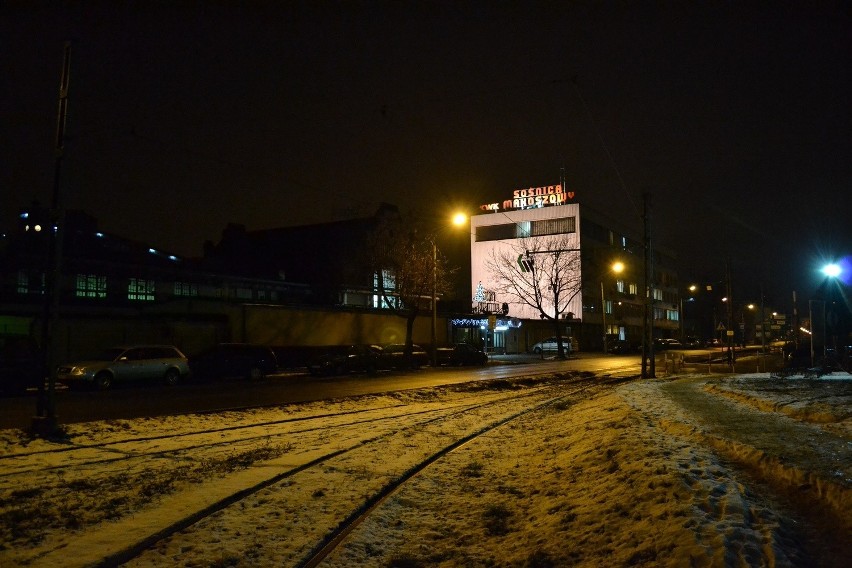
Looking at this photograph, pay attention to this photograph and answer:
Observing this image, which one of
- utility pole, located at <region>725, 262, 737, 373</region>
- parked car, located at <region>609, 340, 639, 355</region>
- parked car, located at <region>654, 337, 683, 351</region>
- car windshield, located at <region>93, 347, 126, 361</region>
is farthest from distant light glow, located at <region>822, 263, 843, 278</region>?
parked car, located at <region>654, 337, 683, 351</region>

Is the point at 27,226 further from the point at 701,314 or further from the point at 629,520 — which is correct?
the point at 701,314

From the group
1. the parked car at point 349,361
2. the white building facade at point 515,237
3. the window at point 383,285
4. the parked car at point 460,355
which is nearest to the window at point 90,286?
the parked car at point 349,361

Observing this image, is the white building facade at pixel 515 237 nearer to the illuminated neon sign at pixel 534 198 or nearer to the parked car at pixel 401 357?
the illuminated neon sign at pixel 534 198

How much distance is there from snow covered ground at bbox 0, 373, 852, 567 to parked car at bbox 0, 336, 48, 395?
1019 centimetres

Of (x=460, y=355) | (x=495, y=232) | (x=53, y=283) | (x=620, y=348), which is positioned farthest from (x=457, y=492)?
(x=495, y=232)

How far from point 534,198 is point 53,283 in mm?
76721

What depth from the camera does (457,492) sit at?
343 inches

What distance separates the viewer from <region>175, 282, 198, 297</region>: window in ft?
146

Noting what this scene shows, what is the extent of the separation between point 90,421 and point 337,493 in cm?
935

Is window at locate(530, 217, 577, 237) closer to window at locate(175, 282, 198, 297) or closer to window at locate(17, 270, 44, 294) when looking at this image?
window at locate(175, 282, 198, 297)

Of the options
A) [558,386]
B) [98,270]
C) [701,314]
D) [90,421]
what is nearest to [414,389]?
[558,386]

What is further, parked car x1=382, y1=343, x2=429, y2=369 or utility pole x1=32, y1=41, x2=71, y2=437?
parked car x1=382, y1=343, x2=429, y2=369

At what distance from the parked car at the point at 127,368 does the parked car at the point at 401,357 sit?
11.9 m

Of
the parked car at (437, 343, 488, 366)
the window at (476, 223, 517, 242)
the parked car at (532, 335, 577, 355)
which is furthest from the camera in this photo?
the window at (476, 223, 517, 242)
